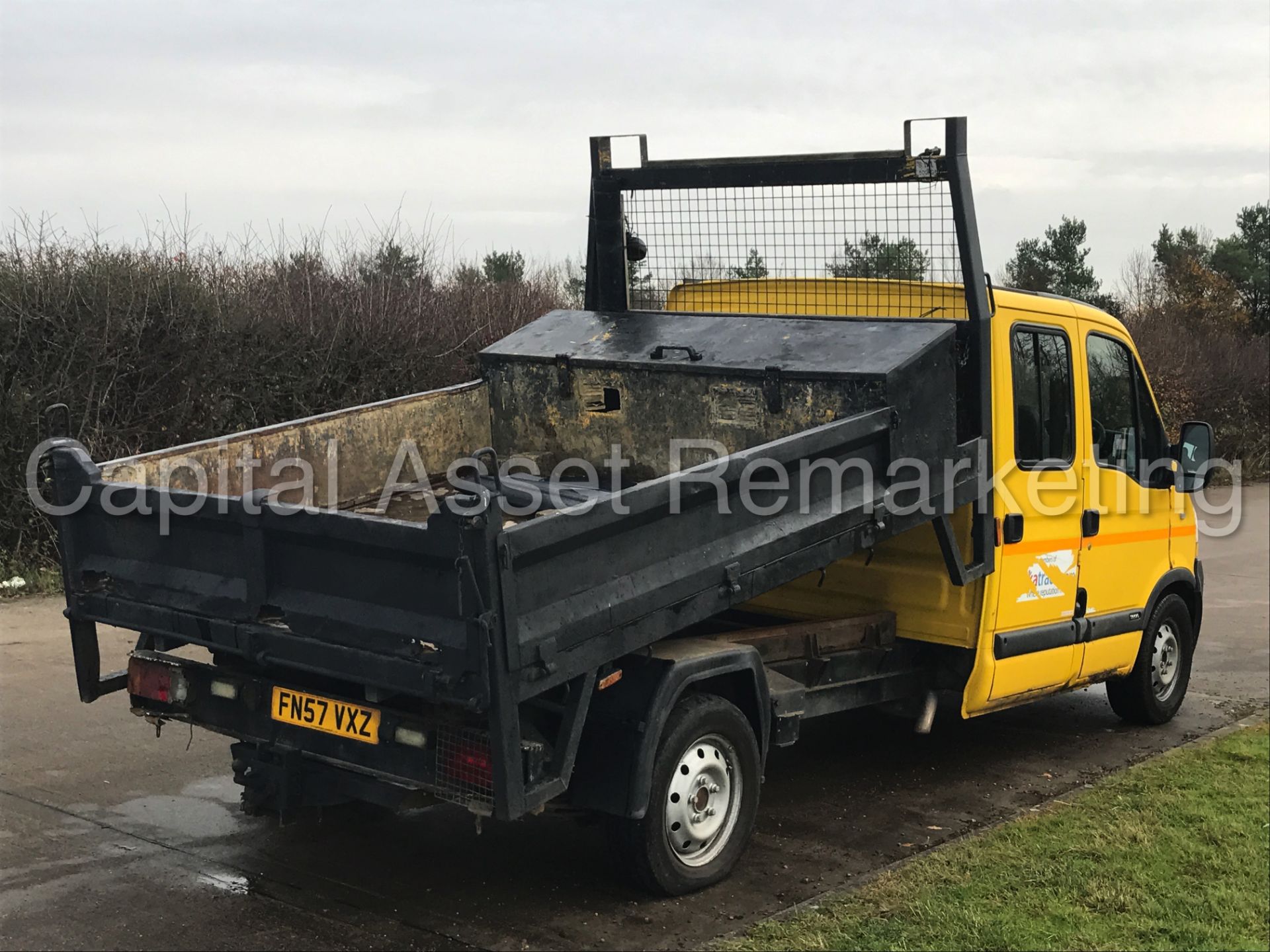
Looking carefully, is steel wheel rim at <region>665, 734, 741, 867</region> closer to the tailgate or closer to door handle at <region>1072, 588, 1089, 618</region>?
the tailgate

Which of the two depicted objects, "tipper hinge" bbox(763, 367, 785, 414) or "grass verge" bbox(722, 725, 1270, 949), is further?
"tipper hinge" bbox(763, 367, 785, 414)

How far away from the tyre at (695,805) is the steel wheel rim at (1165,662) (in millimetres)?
3372

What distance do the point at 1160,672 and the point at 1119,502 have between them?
126cm

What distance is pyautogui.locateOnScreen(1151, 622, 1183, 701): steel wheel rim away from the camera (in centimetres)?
762

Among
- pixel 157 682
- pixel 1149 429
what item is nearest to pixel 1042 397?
pixel 1149 429

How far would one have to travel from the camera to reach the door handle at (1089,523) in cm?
673

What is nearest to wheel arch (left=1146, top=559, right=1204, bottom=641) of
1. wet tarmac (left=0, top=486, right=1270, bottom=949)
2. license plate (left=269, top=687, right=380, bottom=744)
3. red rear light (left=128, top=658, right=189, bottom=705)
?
wet tarmac (left=0, top=486, right=1270, bottom=949)

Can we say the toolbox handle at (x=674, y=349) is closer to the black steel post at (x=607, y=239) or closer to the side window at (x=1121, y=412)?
the black steel post at (x=607, y=239)

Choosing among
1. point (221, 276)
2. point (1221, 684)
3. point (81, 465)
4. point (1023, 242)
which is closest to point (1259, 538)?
point (1221, 684)

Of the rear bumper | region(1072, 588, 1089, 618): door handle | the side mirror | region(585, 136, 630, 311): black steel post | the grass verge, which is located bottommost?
the grass verge

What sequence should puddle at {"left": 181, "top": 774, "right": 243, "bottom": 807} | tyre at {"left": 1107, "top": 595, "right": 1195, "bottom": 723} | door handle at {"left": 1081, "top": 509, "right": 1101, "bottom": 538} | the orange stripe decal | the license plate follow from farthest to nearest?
tyre at {"left": 1107, "top": 595, "right": 1195, "bottom": 723}
door handle at {"left": 1081, "top": 509, "right": 1101, "bottom": 538}
the orange stripe decal
puddle at {"left": 181, "top": 774, "right": 243, "bottom": 807}
the license plate

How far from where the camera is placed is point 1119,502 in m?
7.00

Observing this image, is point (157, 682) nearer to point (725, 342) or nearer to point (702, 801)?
point (702, 801)

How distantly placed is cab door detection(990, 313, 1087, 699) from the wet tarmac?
62 centimetres
